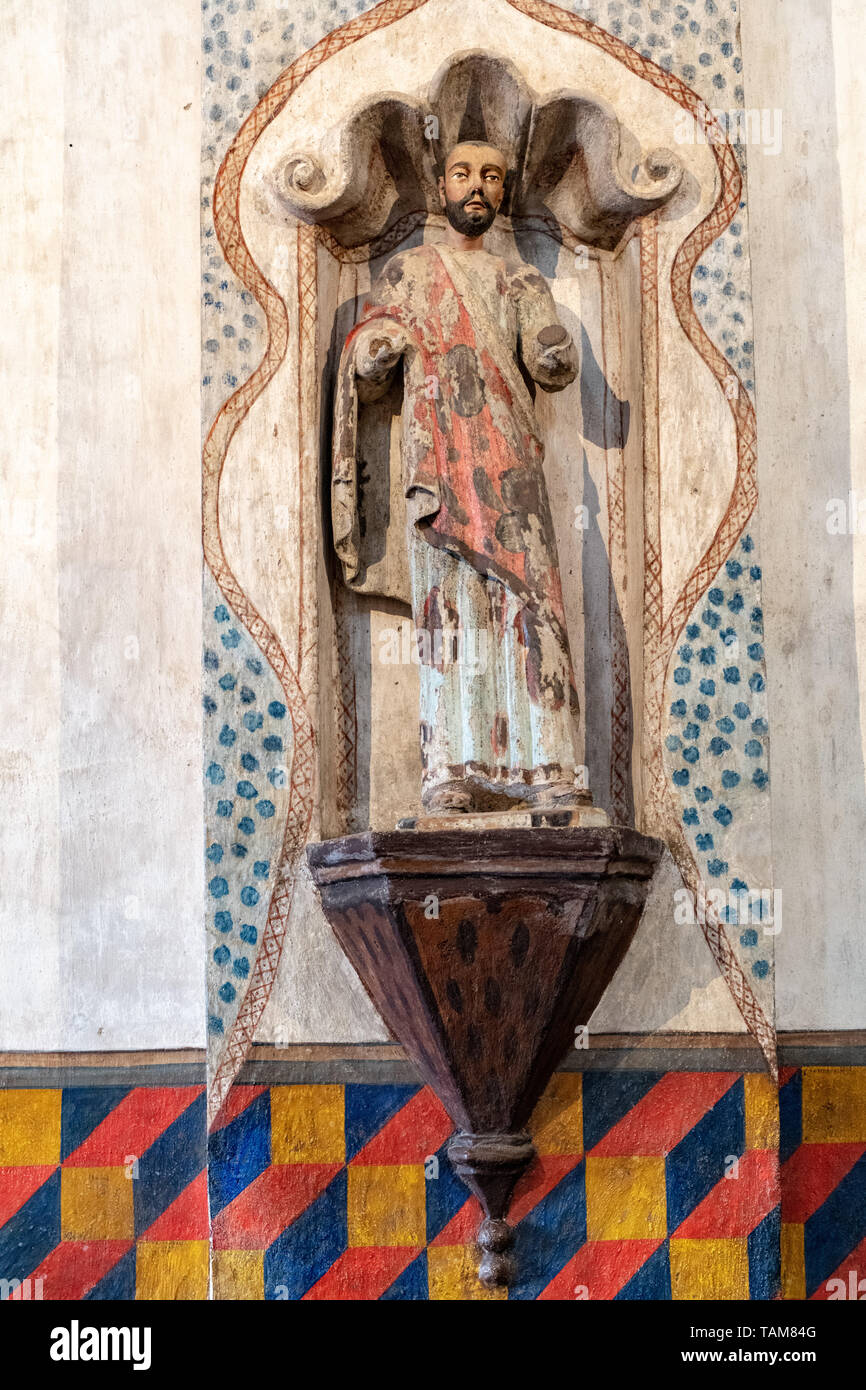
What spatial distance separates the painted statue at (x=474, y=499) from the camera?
12.3ft

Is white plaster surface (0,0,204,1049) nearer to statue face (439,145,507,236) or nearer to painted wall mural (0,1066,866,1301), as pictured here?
painted wall mural (0,1066,866,1301)

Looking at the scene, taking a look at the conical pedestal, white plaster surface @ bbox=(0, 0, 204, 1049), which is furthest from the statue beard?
the conical pedestal

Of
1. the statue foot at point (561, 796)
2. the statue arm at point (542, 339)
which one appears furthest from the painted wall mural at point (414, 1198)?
the statue arm at point (542, 339)

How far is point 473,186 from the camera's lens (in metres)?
3.97

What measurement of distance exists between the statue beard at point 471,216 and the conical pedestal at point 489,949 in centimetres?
142

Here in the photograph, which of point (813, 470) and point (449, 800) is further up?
point (813, 470)

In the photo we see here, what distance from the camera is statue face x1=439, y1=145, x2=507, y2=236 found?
156 inches

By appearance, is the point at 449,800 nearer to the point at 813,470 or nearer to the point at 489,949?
the point at 489,949

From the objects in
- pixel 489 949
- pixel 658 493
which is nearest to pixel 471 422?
pixel 658 493

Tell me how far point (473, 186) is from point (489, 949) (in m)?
1.72

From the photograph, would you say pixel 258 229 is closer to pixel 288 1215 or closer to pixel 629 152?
pixel 629 152

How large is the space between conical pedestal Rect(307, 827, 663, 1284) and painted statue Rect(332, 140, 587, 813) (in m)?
0.19

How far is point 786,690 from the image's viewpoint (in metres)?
4.09

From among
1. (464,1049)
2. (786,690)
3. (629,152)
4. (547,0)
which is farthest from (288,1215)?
(547,0)
